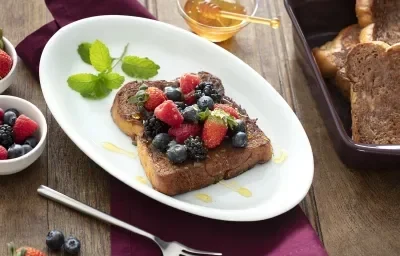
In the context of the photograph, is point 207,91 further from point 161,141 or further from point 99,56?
point 99,56

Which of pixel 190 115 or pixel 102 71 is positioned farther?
pixel 102 71

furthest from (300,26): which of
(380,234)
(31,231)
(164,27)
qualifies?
(31,231)

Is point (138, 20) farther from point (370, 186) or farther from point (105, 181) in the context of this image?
point (370, 186)

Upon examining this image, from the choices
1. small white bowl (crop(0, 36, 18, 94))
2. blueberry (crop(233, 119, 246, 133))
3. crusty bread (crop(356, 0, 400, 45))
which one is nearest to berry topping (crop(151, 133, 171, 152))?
blueberry (crop(233, 119, 246, 133))

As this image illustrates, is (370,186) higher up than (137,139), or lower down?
lower down

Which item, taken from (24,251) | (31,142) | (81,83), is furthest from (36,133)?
(24,251)

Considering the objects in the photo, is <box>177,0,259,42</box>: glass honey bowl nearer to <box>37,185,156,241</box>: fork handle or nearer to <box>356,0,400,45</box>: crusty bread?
<box>356,0,400,45</box>: crusty bread
